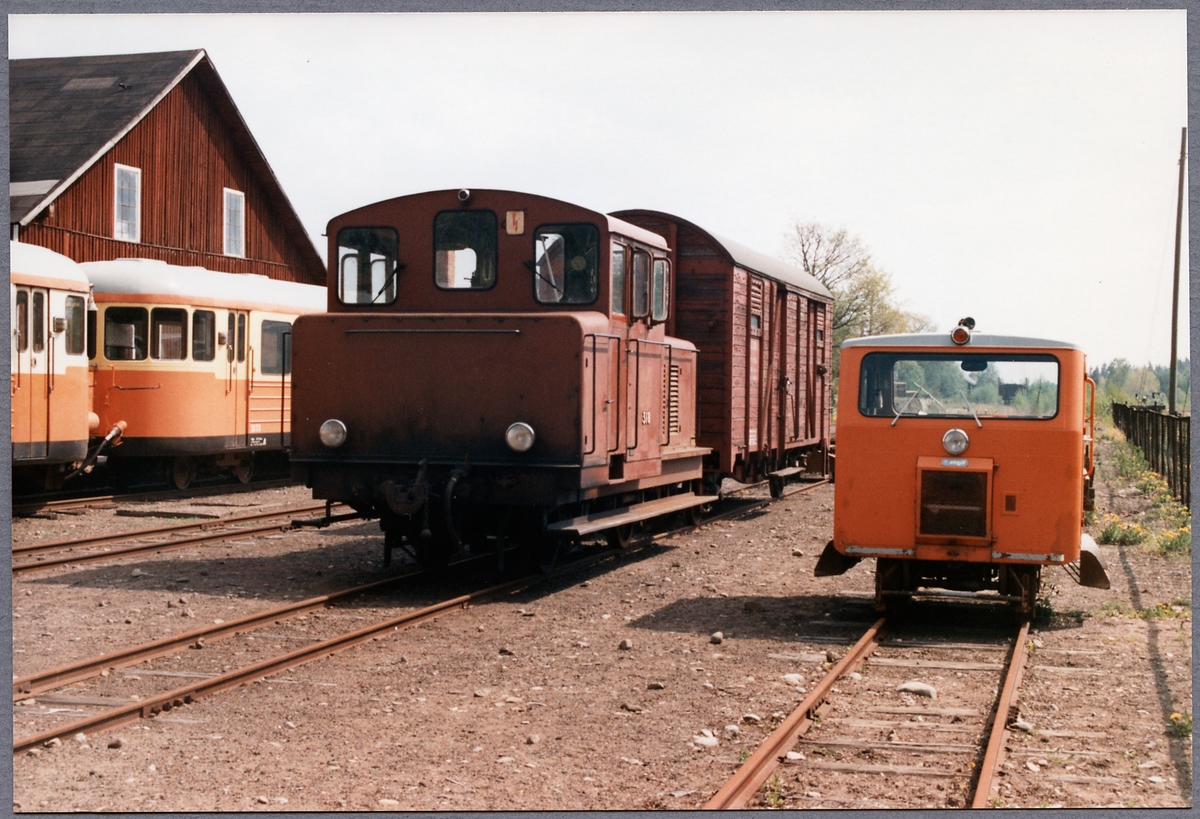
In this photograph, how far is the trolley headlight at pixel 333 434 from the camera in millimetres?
10727

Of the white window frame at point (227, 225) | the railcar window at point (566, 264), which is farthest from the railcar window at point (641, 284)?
the white window frame at point (227, 225)

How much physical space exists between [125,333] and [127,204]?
514cm

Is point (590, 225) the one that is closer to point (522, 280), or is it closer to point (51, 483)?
point (522, 280)

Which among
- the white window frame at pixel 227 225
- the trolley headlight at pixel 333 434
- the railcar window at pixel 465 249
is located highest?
the white window frame at pixel 227 225

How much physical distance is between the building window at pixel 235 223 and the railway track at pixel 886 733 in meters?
18.6

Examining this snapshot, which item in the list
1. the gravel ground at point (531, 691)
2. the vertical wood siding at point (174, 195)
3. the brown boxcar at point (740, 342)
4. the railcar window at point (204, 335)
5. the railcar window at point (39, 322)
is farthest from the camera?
the vertical wood siding at point (174, 195)

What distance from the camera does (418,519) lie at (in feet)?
36.2

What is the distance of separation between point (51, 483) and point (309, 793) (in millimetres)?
12315

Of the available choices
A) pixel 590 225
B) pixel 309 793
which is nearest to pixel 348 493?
pixel 590 225

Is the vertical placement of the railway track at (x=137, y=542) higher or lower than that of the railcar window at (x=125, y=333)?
lower

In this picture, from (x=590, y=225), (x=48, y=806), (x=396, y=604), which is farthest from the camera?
(x=590, y=225)

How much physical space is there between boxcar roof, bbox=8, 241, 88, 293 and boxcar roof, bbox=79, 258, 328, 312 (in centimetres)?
183

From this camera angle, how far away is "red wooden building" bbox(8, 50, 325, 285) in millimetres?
19719

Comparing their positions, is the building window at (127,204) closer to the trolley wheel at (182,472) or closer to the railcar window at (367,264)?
the trolley wheel at (182,472)
